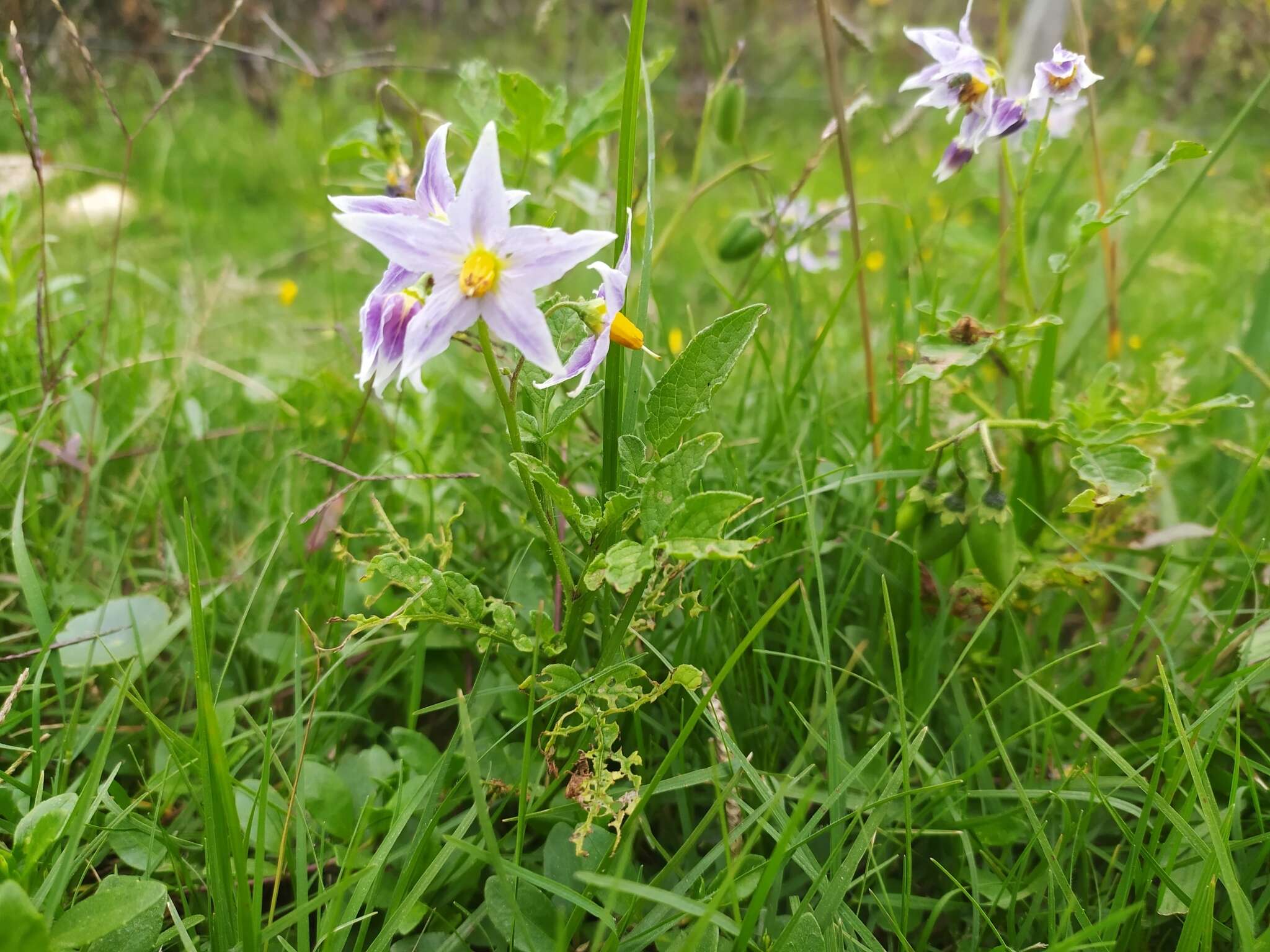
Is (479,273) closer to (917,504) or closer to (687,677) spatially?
(687,677)

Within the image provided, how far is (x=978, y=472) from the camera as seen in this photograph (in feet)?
2.99

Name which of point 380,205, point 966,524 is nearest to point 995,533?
point 966,524

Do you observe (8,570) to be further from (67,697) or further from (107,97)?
(107,97)

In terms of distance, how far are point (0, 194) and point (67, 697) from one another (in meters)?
2.18

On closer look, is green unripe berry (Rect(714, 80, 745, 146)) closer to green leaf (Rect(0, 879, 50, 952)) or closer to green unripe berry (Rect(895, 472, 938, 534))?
green unripe berry (Rect(895, 472, 938, 534))

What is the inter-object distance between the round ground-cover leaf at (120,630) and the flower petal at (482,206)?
549mm

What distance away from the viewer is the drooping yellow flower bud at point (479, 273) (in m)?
0.59

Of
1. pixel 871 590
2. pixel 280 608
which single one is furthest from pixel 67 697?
pixel 871 590

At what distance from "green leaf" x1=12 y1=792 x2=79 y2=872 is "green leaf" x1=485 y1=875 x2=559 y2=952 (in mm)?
298

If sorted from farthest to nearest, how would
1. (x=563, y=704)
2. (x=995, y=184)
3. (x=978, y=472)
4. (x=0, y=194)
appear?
(x=0, y=194)
(x=995, y=184)
(x=978, y=472)
(x=563, y=704)

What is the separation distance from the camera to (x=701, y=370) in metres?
0.68

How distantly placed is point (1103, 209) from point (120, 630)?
4.24ft

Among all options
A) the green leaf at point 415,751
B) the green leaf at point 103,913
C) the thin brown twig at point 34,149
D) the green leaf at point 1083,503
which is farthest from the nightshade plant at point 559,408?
the thin brown twig at point 34,149

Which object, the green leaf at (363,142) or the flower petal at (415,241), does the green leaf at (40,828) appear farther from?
the green leaf at (363,142)
